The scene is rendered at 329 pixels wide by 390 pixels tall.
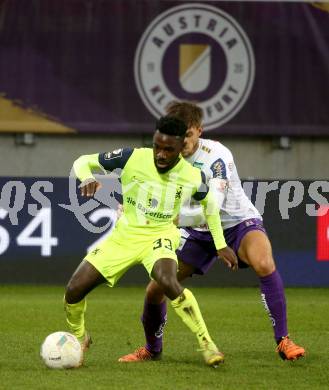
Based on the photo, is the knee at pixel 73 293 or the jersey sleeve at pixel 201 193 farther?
the jersey sleeve at pixel 201 193

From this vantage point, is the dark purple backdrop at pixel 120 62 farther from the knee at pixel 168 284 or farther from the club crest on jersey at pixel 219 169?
the knee at pixel 168 284

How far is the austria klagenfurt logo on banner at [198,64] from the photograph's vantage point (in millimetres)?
17609

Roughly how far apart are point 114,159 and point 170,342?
1990 millimetres

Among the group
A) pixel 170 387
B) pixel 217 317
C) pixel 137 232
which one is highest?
pixel 137 232

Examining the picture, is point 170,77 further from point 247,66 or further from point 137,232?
point 137,232

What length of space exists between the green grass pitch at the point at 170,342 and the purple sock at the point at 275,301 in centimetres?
25

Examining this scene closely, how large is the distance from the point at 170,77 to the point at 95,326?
7.93 m

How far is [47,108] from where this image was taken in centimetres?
1755

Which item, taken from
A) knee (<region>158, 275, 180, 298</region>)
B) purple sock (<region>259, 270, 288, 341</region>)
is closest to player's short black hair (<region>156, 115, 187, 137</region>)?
knee (<region>158, 275, 180, 298</region>)

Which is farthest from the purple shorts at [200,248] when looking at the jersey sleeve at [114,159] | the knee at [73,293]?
the knee at [73,293]

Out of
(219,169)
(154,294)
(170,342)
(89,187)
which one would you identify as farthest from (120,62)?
(89,187)

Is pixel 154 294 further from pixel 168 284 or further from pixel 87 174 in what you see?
pixel 87 174

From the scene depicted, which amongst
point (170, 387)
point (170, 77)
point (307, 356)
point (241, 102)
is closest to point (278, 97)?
point (241, 102)

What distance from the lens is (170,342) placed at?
9219 millimetres
